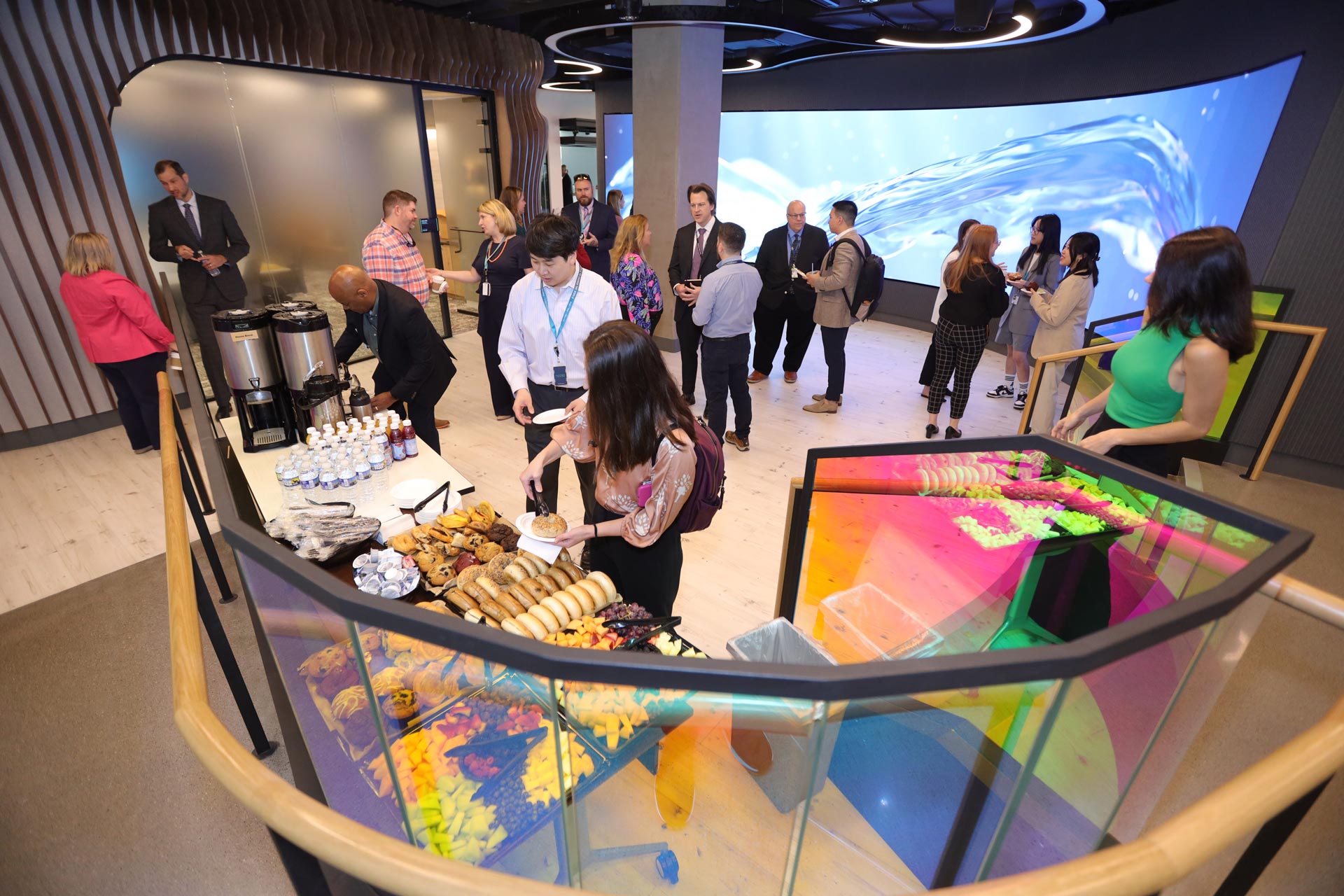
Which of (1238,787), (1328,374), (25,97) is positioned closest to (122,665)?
(1238,787)

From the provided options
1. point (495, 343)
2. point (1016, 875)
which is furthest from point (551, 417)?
point (495, 343)

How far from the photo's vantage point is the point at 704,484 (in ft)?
6.84

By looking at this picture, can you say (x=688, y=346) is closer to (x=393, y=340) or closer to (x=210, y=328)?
(x=393, y=340)

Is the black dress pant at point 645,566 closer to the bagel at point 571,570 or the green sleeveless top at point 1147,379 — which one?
the bagel at point 571,570

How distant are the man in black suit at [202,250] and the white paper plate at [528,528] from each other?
352 cm

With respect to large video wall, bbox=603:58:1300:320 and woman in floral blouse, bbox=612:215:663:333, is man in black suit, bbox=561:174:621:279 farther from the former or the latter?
woman in floral blouse, bbox=612:215:663:333

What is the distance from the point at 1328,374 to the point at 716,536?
4.33 metres

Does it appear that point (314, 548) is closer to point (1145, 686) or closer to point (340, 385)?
point (340, 385)

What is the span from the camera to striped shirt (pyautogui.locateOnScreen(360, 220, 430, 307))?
456cm

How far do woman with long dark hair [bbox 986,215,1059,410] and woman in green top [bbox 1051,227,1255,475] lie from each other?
2509 millimetres

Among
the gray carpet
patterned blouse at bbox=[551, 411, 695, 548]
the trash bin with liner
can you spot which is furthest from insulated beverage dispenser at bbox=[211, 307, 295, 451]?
the trash bin with liner

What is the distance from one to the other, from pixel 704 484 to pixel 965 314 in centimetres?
346

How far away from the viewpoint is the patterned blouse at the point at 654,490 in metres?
1.96

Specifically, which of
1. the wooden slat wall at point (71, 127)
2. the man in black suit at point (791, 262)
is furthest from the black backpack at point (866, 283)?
the wooden slat wall at point (71, 127)
